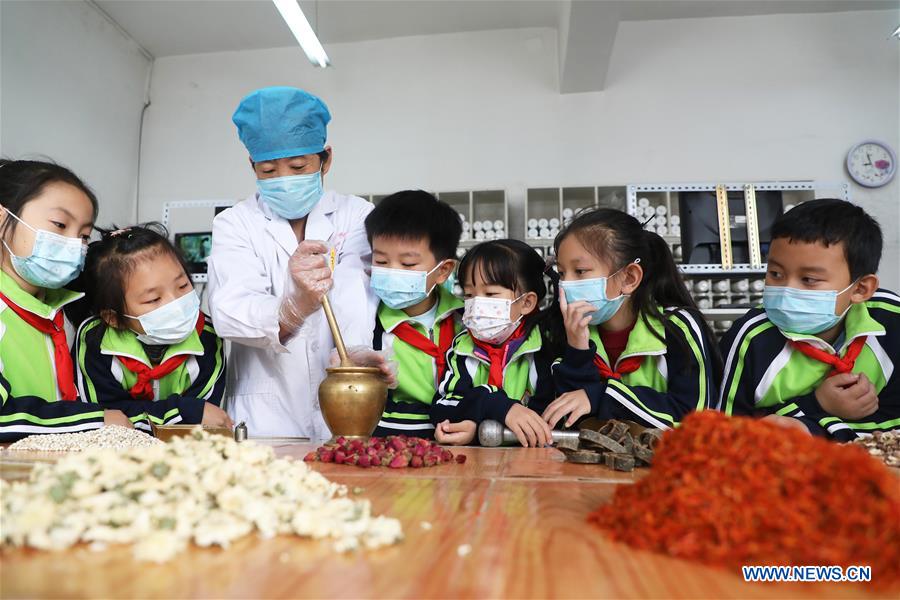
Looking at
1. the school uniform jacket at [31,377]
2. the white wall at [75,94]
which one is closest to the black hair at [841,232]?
the school uniform jacket at [31,377]

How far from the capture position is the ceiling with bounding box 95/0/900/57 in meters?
4.55

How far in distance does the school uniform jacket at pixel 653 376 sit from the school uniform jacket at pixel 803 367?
0.08 metres

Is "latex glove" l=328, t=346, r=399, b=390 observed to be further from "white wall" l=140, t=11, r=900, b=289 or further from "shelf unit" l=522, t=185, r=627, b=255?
"white wall" l=140, t=11, r=900, b=289

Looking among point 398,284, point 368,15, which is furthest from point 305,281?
point 368,15


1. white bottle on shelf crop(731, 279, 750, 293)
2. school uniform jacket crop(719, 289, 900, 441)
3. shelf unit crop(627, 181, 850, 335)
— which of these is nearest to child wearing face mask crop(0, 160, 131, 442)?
school uniform jacket crop(719, 289, 900, 441)

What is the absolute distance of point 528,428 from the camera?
156 cm

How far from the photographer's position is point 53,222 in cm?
176

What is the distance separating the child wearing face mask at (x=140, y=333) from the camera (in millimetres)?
1776

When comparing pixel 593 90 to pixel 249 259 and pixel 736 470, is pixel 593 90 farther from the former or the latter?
pixel 736 470

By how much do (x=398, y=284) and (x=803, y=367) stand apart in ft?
3.63

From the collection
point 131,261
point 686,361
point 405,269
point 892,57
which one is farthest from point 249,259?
point 892,57

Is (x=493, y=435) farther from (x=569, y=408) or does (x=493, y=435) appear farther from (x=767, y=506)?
(x=767, y=506)

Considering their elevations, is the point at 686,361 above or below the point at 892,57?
below

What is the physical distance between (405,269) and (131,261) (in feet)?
2.46
